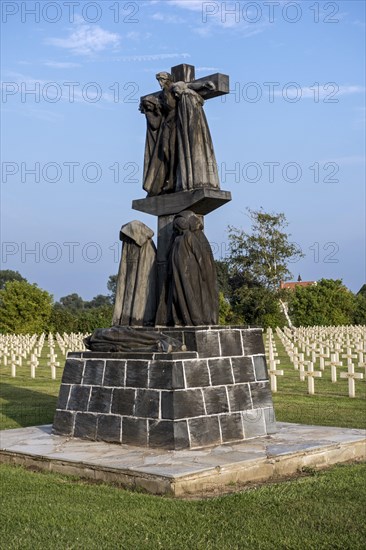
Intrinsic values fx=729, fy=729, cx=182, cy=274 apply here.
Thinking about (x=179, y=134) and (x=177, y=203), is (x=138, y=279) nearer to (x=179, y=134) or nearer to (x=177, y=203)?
(x=177, y=203)

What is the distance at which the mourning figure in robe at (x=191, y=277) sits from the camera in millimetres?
8195

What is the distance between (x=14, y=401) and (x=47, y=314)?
34.3 m

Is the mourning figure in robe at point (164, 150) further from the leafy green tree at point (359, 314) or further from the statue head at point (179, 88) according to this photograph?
the leafy green tree at point (359, 314)

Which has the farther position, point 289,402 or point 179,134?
point 289,402

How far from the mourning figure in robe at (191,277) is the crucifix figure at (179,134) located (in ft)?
1.98

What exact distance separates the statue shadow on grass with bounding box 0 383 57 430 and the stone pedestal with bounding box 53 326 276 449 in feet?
8.45

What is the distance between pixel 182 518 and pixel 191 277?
11.5 feet

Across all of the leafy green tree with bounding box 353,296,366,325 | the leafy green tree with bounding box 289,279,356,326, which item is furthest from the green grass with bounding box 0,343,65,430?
the leafy green tree with bounding box 353,296,366,325

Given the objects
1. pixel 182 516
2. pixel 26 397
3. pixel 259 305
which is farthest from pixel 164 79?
pixel 259 305

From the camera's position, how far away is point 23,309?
4734 cm

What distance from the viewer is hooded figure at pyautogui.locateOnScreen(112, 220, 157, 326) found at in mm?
8859

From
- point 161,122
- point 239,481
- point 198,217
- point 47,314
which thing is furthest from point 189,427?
point 47,314

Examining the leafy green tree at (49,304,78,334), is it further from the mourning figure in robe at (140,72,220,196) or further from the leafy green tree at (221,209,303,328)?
the mourning figure in robe at (140,72,220,196)

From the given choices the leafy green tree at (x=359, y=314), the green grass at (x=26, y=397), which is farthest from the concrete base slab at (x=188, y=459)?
the leafy green tree at (x=359, y=314)
